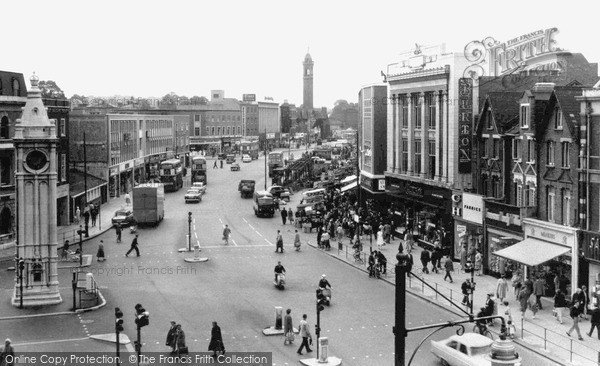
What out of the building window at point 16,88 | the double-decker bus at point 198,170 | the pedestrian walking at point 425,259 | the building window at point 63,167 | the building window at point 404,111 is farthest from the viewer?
the double-decker bus at point 198,170

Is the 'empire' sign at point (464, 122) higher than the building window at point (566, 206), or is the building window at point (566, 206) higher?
the 'empire' sign at point (464, 122)

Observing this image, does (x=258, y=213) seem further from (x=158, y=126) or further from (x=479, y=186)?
(x=158, y=126)

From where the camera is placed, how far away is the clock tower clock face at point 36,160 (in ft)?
120

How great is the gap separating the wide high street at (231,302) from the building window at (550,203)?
26.6 feet

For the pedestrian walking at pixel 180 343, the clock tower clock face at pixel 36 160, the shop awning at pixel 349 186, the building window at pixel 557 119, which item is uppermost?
the building window at pixel 557 119

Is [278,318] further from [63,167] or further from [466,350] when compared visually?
[63,167]

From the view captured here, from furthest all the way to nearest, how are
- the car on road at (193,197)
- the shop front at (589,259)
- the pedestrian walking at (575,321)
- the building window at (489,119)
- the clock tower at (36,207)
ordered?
the car on road at (193,197)
the building window at (489,119)
the clock tower at (36,207)
the shop front at (589,259)
the pedestrian walking at (575,321)

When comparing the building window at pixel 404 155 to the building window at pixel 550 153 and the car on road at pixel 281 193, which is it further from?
the car on road at pixel 281 193

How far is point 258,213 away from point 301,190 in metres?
29.1

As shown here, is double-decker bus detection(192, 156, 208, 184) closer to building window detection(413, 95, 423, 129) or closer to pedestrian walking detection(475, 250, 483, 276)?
building window detection(413, 95, 423, 129)

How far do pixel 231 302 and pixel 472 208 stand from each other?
658 inches

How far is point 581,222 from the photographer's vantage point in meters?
35.7

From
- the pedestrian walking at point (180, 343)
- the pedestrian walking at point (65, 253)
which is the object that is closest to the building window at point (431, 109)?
the pedestrian walking at point (65, 253)

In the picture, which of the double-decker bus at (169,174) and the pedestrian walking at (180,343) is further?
the double-decker bus at (169,174)
